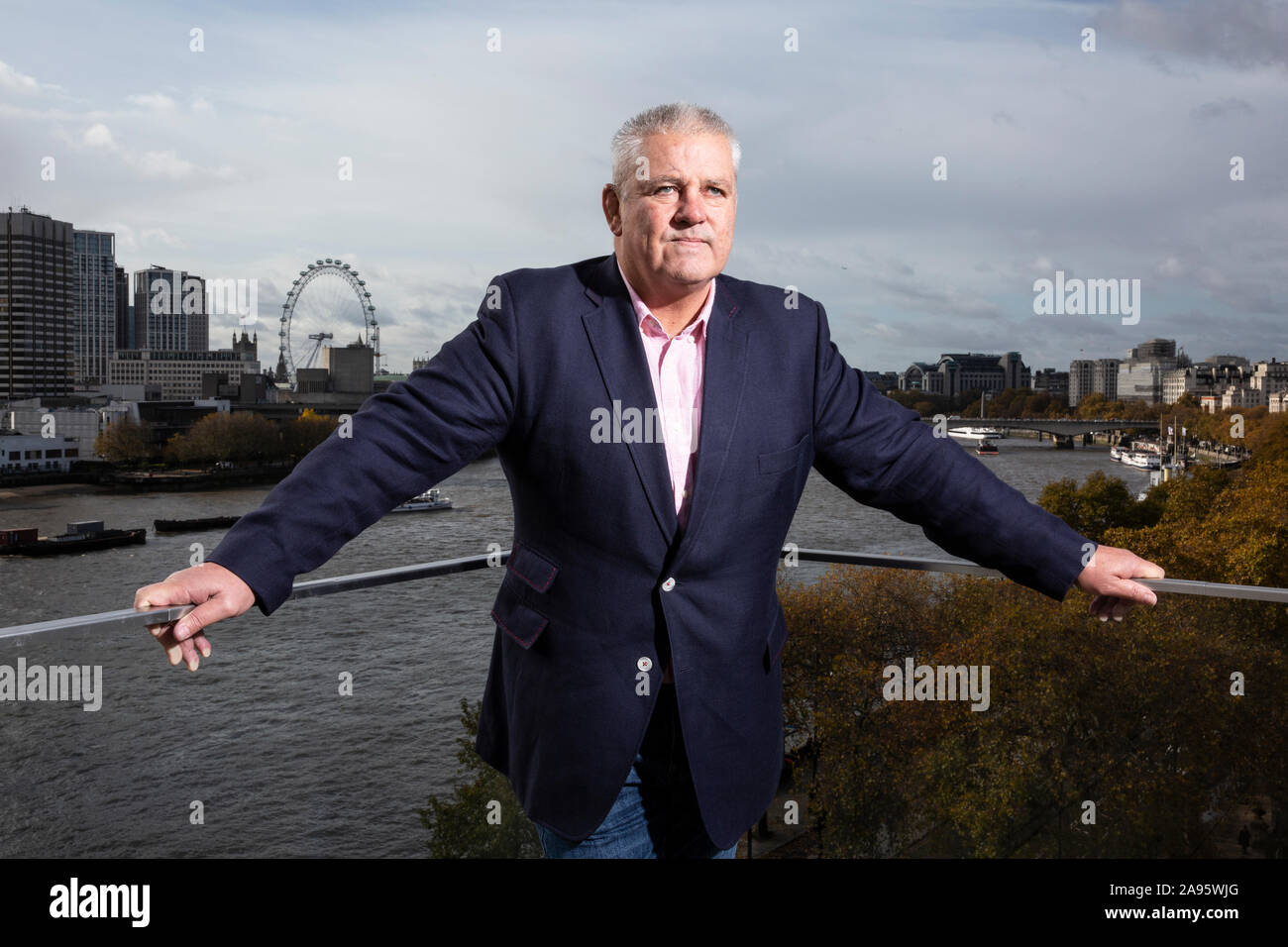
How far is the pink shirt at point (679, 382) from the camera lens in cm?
145

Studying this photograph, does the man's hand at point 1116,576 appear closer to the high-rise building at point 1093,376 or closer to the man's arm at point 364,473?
the man's arm at point 364,473

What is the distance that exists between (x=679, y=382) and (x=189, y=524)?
34.2 m

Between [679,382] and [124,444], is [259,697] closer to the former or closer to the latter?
[679,382]

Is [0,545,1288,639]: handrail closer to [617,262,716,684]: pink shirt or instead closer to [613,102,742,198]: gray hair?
[617,262,716,684]: pink shirt

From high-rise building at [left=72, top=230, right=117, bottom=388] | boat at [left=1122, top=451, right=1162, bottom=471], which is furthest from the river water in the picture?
high-rise building at [left=72, top=230, right=117, bottom=388]

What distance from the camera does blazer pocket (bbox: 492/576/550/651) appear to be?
142cm

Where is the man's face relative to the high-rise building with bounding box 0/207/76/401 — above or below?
below

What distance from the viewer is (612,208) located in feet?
4.90

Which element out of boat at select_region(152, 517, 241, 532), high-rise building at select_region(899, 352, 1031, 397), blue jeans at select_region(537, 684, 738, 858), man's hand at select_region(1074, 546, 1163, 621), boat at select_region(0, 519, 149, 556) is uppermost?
high-rise building at select_region(899, 352, 1031, 397)

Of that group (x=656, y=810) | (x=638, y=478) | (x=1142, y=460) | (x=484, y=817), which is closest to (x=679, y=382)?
(x=638, y=478)

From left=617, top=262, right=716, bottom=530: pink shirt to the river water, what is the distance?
1003mm

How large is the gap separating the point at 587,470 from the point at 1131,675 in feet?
8.53

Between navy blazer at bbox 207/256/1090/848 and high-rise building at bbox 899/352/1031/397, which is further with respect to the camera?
high-rise building at bbox 899/352/1031/397

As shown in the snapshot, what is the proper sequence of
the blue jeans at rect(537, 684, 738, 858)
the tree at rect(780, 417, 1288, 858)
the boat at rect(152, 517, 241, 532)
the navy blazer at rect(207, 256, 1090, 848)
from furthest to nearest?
the boat at rect(152, 517, 241, 532) < the tree at rect(780, 417, 1288, 858) < the blue jeans at rect(537, 684, 738, 858) < the navy blazer at rect(207, 256, 1090, 848)
